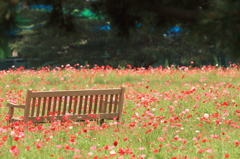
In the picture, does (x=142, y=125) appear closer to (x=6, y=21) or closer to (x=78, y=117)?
(x=78, y=117)

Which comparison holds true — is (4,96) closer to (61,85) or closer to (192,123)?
(61,85)

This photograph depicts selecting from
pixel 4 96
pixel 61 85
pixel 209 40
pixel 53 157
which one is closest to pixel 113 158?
pixel 53 157

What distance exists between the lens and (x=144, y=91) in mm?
10367

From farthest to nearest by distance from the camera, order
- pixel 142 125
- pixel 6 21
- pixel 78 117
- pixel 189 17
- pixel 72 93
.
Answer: pixel 78 117
pixel 72 93
pixel 142 125
pixel 189 17
pixel 6 21

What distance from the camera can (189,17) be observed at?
3.38 meters

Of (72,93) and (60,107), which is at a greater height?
(72,93)

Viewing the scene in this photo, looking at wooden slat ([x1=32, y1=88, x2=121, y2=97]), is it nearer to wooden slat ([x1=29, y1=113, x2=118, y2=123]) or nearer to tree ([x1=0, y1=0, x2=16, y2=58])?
wooden slat ([x1=29, y1=113, x2=118, y2=123])

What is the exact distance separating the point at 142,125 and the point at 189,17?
2.61m

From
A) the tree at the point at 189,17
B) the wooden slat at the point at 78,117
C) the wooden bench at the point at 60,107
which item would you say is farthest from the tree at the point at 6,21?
the wooden slat at the point at 78,117

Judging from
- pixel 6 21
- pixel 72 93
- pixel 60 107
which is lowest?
pixel 60 107

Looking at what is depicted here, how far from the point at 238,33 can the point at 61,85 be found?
8939 millimetres

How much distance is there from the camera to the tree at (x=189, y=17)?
3.05 m

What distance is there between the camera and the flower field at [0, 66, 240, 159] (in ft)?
14.8

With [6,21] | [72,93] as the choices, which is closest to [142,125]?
[72,93]
